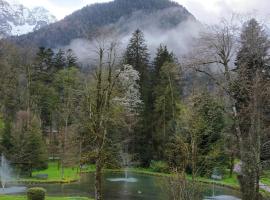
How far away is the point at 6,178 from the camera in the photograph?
4200 cm

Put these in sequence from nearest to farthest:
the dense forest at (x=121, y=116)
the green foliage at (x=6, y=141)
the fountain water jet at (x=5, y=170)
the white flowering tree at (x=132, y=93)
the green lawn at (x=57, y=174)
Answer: the fountain water jet at (x=5, y=170)
the dense forest at (x=121, y=116)
the green lawn at (x=57, y=174)
the green foliage at (x=6, y=141)
the white flowering tree at (x=132, y=93)

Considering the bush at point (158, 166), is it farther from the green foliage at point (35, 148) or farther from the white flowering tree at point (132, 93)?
the green foliage at point (35, 148)

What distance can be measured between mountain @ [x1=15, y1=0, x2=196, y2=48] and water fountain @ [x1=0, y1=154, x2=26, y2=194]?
325 feet

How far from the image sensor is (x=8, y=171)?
4559 centimetres

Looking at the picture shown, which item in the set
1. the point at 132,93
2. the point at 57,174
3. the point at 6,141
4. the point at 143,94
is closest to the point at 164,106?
the point at 132,93

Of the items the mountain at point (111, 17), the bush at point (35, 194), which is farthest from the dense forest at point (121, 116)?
the mountain at point (111, 17)

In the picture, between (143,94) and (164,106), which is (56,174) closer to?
(164,106)

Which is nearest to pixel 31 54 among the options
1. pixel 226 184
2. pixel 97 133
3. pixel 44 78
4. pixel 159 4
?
pixel 44 78

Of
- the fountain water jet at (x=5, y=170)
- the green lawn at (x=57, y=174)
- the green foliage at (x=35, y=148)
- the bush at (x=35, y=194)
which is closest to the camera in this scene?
the bush at (x=35, y=194)

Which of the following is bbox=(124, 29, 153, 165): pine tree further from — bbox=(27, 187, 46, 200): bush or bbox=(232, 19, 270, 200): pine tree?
bbox=(232, 19, 270, 200): pine tree

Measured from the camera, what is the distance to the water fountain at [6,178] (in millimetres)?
34275

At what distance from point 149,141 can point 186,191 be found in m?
44.3

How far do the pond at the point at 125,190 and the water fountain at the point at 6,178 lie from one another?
259 centimetres

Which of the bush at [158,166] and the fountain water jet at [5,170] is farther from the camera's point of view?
the bush at [158,166]
